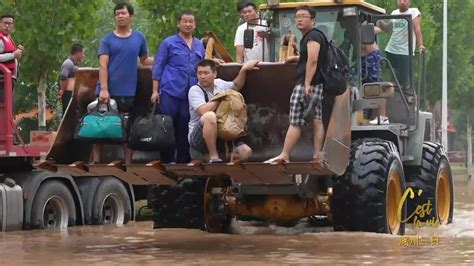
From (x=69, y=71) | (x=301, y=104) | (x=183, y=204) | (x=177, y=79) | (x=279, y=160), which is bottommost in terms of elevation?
(x=183, y=204)

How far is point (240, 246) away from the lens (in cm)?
1452

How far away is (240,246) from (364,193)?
1.61 meters

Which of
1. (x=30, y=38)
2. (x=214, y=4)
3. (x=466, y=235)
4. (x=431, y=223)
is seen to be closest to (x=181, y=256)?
(x=466, y=235)

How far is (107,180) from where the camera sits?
66.2 feet

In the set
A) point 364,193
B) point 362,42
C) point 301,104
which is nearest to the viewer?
point 301,104

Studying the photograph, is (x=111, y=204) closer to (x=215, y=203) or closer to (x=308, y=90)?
(x=215, y=203)

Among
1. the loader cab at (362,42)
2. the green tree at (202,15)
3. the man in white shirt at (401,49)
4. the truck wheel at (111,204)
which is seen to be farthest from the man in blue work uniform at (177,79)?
the green tree at (202,15)

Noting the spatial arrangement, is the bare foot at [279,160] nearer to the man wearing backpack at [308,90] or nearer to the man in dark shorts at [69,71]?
the man wearing backpack at [308,90]

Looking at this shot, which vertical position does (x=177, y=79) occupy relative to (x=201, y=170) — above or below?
above

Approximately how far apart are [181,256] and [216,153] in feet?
4.26

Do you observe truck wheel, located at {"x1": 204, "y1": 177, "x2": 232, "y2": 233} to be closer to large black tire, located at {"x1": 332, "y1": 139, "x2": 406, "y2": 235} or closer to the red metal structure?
large black tire, located at {"x1": 332, "y1": 139, "x2": 406, "y2": 235}

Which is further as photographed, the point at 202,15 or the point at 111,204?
the point at 202,15

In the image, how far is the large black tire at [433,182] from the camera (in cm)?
1769

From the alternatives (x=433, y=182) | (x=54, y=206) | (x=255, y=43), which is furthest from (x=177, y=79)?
(x=54, y=206)
